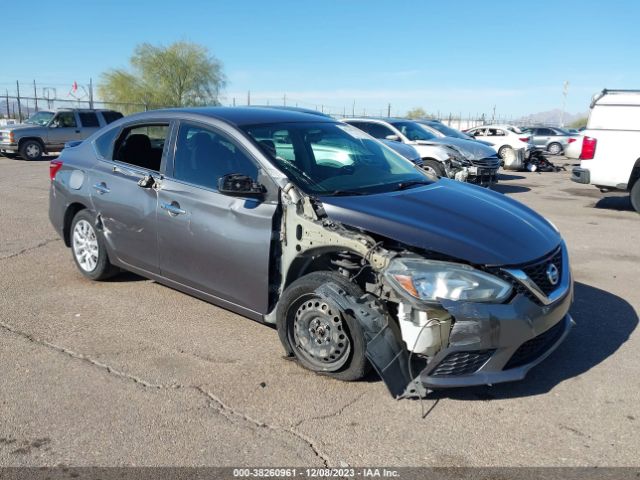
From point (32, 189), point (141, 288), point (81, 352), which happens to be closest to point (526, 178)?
point (32, 189)

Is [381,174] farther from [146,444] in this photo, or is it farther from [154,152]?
[146,444]

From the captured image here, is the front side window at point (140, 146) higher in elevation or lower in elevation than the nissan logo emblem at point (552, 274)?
higher

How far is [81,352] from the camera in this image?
4.27 metres

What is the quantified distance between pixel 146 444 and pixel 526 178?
55.4ft

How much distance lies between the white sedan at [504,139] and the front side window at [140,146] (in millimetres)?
16796

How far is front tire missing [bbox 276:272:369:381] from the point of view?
369 centimetres

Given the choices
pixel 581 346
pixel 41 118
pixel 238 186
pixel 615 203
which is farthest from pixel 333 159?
pixel 41 118

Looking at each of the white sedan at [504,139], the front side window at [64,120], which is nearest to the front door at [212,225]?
the white sedan at [504,139]

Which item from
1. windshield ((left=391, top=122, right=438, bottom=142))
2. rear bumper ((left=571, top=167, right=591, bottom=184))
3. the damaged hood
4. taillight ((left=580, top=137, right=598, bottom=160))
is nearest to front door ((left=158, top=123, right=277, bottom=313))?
the damaged hood

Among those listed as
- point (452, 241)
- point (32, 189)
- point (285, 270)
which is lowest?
point (32, 189)

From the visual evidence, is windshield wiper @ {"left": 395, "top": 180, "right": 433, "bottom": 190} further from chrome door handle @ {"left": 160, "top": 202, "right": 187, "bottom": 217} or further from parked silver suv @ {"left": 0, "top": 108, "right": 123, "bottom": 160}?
parked silver suv @ {"left": 0, "top": 108, "right": 123, "bottom": 160}

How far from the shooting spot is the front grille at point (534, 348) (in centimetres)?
357

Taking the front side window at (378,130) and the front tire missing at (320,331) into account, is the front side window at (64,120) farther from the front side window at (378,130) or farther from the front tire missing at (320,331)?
the front tire missing at (320,331)

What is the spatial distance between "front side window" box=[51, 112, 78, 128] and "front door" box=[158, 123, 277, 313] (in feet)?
→ 59.3
